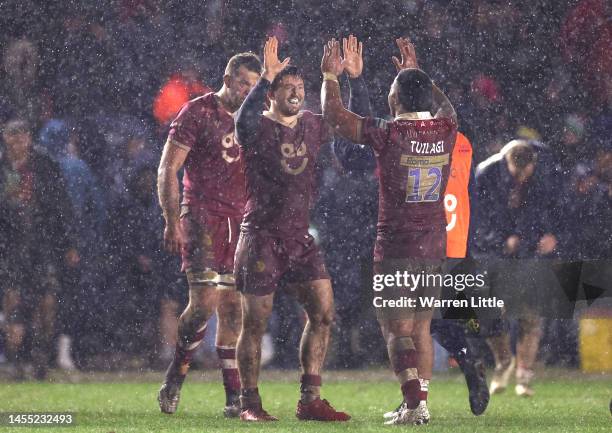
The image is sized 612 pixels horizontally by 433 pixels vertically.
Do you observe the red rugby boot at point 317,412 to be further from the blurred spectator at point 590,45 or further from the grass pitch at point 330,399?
the blurred spectator at point 590,45

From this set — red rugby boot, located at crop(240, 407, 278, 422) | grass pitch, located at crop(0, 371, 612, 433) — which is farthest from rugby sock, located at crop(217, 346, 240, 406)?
red rugby boot, located at crop(240, 407, 278, 422)

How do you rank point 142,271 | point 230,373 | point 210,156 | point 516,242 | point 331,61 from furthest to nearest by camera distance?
point 142,271 < point 516,242 < point 230,373 < point 210,156 < point 331,61

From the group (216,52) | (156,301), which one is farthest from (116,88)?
(156,301)

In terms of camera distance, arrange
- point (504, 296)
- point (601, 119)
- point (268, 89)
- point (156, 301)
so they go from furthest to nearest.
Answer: point (601, 119)
point (156, 301)
point (504, 296)
point (268, 89)

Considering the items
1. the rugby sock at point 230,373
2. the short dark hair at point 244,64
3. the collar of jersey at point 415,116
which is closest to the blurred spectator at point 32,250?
the rugby sock at point 230,373

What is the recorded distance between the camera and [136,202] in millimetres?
11055

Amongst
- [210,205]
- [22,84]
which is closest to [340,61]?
[210,205]

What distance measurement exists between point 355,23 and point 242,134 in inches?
185

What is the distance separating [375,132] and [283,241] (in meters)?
0.80

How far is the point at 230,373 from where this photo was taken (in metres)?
8.10

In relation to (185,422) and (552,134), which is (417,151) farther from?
(552,134)

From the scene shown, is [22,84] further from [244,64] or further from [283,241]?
[283,241]

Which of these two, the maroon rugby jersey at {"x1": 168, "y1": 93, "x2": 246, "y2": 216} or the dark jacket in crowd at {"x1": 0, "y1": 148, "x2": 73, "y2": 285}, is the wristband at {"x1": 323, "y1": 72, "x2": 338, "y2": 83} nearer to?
the maroon rugby jersey at {"x1": 168, "y1": 93, "x2": 246, "y2": 216}

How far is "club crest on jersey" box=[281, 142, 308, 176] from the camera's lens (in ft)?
24.4
